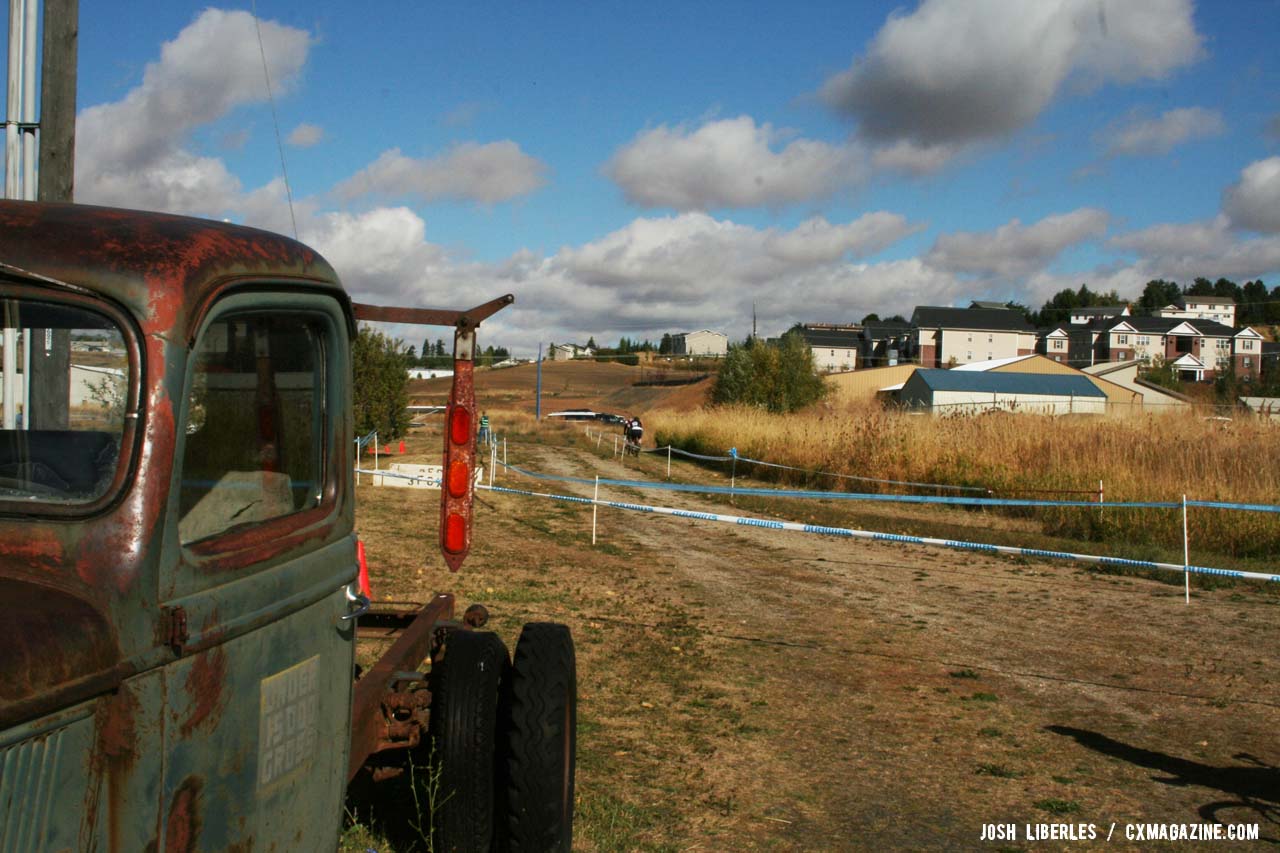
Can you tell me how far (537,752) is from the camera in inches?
152

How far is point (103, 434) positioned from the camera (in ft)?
7.57

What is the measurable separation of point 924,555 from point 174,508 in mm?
13142

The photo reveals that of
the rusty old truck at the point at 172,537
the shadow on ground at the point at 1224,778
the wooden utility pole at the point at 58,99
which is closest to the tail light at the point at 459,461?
the rusty old truck at the point at 172,537

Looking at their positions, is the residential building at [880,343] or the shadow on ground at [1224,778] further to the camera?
the residential building at [880,343]

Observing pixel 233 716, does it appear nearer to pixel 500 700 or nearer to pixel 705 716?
pixel 500 700

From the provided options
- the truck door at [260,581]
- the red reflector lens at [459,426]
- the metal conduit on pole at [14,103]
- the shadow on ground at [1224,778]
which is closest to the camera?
the truck door at [260,581]

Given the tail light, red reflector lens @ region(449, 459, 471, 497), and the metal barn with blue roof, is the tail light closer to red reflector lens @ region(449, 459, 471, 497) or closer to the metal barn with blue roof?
red reflector lens @ region(449, 459, 471, 497)

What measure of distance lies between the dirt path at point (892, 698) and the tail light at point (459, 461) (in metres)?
1.61

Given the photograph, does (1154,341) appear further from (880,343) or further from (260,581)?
(260,581)

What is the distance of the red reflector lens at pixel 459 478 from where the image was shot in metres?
3.88

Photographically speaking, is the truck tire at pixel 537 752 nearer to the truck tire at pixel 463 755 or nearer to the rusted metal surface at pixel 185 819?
the truck tire at pixel 463 755

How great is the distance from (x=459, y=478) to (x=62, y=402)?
1625mm

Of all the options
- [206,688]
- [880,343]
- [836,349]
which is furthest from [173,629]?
[880,343]

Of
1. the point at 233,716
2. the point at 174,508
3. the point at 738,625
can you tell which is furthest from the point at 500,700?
the point at 738,625
